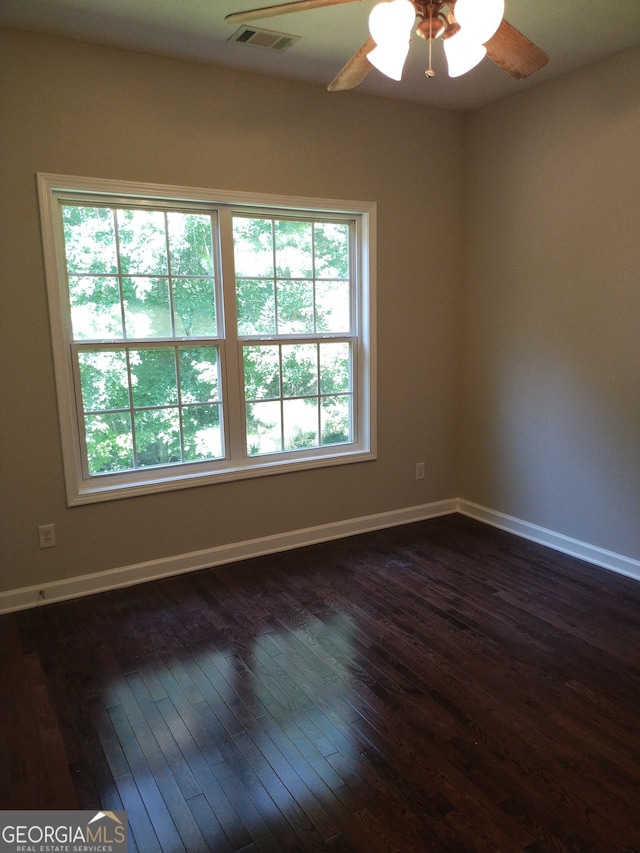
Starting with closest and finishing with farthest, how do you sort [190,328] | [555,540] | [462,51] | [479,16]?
[479,16]
[462,51]
[190,328]
[555,540]

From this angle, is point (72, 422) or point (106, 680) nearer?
point (106, 680)

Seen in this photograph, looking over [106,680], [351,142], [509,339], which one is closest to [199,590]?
[106,680]

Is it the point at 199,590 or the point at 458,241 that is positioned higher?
the point at 458,241

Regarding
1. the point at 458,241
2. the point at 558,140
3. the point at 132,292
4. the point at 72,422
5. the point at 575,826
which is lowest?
the point at 575,826

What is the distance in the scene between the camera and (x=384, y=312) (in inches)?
154

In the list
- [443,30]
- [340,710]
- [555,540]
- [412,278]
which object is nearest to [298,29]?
[443,30]

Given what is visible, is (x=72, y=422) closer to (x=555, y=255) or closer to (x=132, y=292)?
(x=132, y=292)

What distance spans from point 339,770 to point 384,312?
2.79 metres

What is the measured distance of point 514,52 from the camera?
1.95 meters

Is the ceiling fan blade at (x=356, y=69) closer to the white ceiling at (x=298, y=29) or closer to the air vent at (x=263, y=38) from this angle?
the white ceiling at (x=298, y=29)

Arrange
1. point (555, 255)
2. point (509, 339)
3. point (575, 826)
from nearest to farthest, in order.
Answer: point (575, 826) < point (555, 255) < point (509, 339)

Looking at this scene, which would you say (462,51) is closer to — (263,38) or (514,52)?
(514,52)

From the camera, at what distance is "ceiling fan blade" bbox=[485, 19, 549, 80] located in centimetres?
186

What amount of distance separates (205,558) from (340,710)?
1.52 metres
